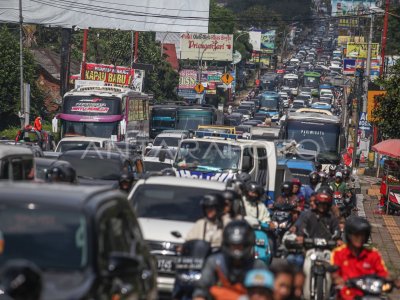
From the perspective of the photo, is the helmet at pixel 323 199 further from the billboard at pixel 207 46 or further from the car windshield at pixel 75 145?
the billboard at pixel 207 46

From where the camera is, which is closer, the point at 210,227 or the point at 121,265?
the point at 121,265

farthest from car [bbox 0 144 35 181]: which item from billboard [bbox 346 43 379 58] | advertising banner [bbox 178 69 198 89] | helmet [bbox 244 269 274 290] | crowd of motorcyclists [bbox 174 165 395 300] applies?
advertising banner [bbox 178 69 198 89]

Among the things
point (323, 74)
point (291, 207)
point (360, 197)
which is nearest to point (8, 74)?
point (360, 197)

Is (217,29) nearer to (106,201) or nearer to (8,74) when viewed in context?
(8,74)

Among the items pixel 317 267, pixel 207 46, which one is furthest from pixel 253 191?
pixel 207 46

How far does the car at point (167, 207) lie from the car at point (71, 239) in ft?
14.7

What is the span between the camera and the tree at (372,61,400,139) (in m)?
39.7

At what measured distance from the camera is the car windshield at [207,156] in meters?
22.4

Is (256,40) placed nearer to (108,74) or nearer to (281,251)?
(108,74)

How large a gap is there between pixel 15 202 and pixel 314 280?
5.91m

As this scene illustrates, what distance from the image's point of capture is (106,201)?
29.2 ft

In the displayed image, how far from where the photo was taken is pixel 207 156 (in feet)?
74.7

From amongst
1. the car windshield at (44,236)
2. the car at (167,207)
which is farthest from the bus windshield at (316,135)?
the car windshield at (44,236)

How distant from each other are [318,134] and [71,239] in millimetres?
32090
